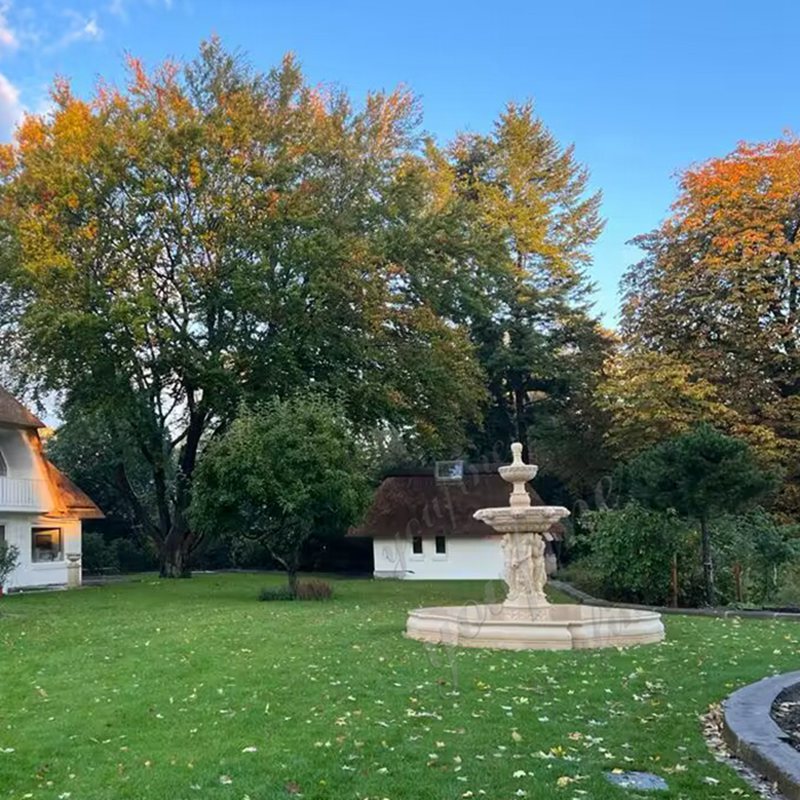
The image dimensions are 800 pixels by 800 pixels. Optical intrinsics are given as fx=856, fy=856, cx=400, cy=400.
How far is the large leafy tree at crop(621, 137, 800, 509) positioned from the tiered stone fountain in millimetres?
18411

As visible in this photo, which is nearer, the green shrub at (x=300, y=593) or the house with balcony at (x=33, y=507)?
the green shrub at (x=300, y=593)

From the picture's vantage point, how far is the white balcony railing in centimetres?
2719

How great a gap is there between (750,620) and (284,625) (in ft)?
30.2

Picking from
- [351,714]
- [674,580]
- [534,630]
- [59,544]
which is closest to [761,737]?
[351,714]

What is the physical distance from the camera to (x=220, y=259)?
87.3 ft

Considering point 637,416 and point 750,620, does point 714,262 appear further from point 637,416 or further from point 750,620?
point 750,620

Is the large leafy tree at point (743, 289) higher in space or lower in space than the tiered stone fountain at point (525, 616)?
higher

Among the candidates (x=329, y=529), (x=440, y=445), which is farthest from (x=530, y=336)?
(x=329, y=529)

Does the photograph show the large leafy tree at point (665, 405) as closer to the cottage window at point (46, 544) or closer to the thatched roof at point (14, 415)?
the thatched roof at point (14, 415)

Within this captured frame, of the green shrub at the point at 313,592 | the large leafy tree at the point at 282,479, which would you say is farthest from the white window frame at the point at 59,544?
the green shrub at the point at 313,592

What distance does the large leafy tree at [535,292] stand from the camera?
39406mm

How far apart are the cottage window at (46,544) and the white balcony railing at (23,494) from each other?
5.68ft

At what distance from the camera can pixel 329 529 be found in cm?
2419

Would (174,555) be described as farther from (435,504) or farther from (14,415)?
(435,504)
